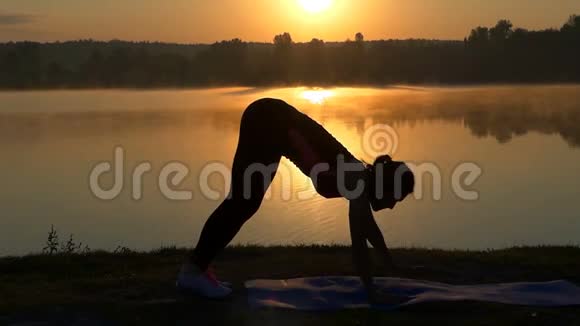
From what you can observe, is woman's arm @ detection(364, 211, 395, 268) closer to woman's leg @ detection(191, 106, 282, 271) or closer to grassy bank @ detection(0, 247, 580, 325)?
grassy bank @ detection(0, 247, 580, 325)

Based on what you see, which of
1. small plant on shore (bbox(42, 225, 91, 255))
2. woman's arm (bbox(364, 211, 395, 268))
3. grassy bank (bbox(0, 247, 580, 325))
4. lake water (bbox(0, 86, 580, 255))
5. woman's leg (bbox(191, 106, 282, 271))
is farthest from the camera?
lake water (bbox(0, 86, 580, 255))

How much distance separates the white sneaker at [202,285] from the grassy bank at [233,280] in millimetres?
79

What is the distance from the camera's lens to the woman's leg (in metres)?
5.29

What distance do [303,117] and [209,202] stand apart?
8144 millimetres

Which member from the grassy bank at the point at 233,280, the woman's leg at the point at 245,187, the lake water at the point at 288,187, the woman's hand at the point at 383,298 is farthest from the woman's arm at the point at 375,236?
the lake water at the point at 288,187

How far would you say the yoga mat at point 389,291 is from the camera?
198 inches

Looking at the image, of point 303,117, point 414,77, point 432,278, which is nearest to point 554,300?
point 432,278

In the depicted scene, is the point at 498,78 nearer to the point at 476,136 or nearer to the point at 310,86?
Answer: the point at 310,86

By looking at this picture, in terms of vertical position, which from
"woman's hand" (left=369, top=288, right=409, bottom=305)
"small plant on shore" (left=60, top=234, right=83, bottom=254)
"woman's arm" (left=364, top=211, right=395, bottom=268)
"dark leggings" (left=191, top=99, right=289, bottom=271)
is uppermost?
"dark leggings" (left=191, top=99, right=289, bottom=271)

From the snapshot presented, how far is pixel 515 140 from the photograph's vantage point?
2403cm

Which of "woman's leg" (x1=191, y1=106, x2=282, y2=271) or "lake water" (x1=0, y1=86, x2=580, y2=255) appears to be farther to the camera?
"lake water" (x1=0, y1=86, x2=580, y2=255)

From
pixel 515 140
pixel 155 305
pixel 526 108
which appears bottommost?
pixel 155 305
